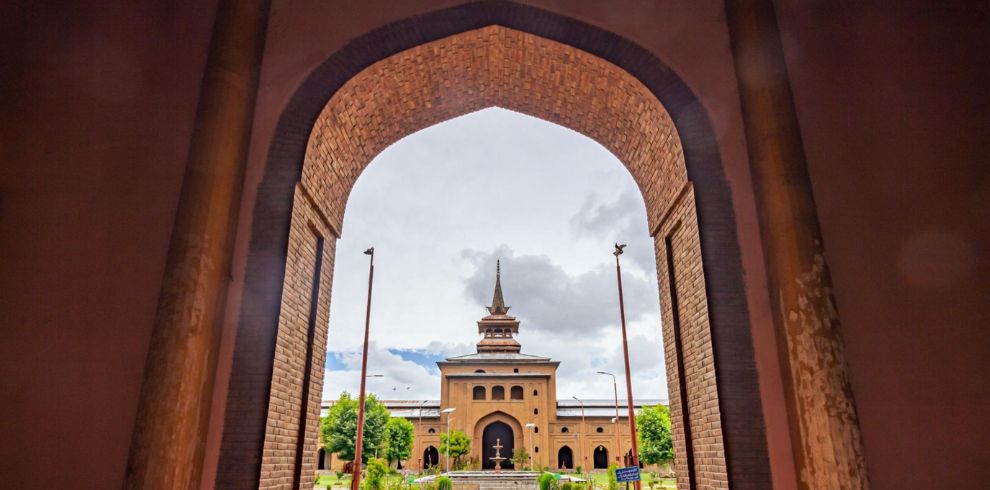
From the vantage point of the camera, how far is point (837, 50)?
17.1 ft

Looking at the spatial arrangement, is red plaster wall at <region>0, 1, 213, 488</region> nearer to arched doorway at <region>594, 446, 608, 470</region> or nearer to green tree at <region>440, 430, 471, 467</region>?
green tree at <region>440, 430, 471, 467</region>

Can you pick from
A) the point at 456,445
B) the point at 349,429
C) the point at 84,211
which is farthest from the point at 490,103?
the point at 456,445

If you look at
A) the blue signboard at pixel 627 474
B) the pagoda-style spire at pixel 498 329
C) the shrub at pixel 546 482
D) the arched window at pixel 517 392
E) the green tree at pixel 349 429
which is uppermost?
the pagoda-style spire at pixel 498 329

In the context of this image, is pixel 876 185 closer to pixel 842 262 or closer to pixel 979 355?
pixel 842 262

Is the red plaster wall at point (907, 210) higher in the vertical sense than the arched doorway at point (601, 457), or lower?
higher

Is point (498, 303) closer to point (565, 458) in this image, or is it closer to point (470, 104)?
point (565, 458)

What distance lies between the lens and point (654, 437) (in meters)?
37.8

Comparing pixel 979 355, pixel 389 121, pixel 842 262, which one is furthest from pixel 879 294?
pixel 389 121

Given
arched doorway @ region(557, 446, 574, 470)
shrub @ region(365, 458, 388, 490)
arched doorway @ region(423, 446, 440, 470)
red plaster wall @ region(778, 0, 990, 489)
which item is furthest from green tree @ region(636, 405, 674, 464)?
red plaster wall @ region(778, 0, 990, 489)

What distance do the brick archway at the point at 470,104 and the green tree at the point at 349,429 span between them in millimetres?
30869

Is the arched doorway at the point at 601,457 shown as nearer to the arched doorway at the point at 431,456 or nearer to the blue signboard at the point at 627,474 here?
the arched doorway at the point at 431,456

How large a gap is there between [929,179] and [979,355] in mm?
1390

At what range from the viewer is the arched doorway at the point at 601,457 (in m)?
43.4

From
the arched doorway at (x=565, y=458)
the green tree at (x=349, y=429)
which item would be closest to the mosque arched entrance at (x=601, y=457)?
the arched doorway at (x=565, y=458)
